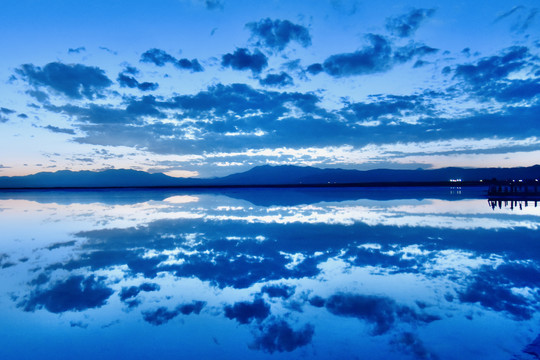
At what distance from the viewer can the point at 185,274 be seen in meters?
7.84

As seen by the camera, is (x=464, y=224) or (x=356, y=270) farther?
(x=464, y=224)


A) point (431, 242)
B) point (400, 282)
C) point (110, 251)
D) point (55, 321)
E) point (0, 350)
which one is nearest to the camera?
point (0, 350)

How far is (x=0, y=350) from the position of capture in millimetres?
4488

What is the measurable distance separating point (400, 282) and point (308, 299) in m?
2.39

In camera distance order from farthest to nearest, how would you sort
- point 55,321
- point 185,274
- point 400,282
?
point 185,274, point 400,282, point 55,321

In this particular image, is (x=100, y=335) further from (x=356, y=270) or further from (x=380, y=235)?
(x=380, y=235)

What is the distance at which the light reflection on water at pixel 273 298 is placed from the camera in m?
4.52

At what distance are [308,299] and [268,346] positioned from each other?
6.04ft

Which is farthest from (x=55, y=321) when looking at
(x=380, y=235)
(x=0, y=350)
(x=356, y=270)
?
(x=380, y=235)

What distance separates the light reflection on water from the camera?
4.52 m

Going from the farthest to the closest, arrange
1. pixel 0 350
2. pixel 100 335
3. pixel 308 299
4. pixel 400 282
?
pixel 400 282
pixel 308 299
pixel 100 335
pixel 0 350

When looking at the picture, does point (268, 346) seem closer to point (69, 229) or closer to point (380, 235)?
point (380, 235)

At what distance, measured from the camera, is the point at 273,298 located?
622 cm

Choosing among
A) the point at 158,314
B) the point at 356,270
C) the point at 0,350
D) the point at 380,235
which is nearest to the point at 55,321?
the point at 0,350
